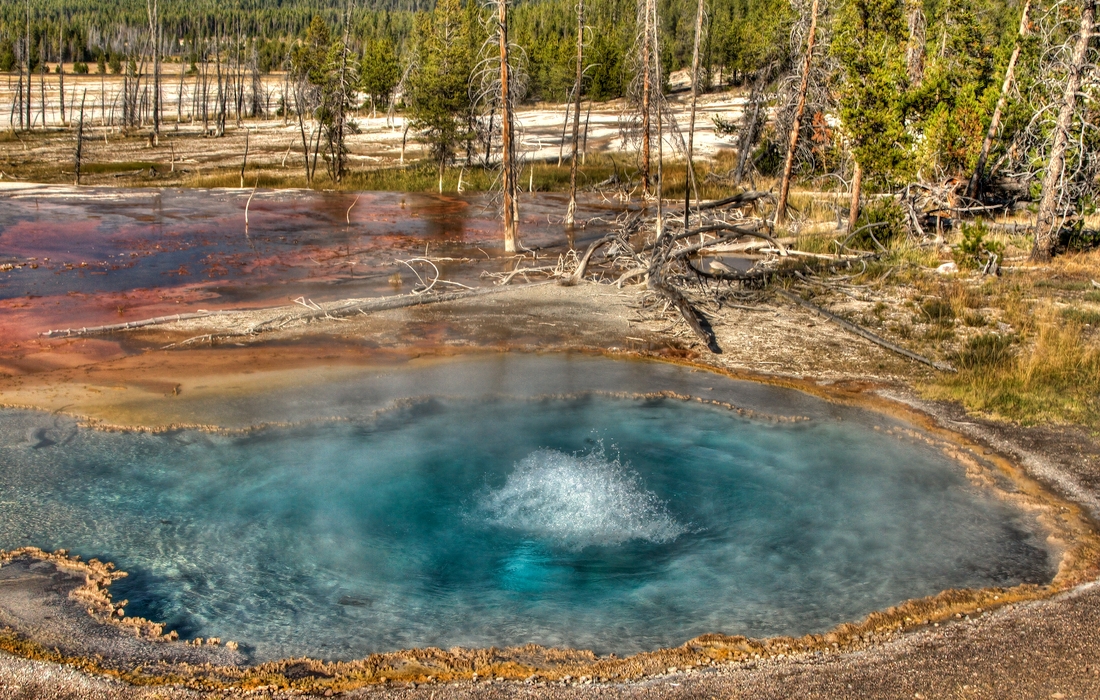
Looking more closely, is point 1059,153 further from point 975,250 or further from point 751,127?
point 751,127

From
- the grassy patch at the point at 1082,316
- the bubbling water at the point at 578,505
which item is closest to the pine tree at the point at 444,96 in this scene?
the grassy patch at the point at 1082,316

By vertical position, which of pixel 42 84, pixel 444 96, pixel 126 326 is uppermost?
pixel 42 84

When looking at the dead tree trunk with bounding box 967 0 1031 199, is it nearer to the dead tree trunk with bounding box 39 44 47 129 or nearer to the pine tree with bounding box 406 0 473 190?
the pine tree with bounding box 406 0 473 190

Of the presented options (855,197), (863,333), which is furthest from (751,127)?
(863,333)

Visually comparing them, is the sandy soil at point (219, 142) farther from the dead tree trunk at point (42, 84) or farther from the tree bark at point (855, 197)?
the tree bark at point (855, 197)

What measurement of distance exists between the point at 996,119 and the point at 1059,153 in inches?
157

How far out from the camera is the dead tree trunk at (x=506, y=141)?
2017cm

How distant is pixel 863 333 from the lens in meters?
14.1

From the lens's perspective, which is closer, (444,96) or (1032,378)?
(1032,378)

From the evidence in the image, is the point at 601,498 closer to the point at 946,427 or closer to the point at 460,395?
the point at 460,395

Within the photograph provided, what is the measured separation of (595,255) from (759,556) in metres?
15.0

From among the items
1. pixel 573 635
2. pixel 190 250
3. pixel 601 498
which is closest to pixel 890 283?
pixel 601 498

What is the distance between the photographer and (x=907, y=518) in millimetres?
8781

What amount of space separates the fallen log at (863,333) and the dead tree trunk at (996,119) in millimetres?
8575
